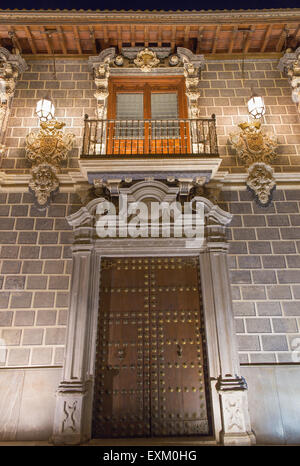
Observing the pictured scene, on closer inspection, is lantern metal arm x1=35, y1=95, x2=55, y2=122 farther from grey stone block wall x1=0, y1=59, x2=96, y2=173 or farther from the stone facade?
the stone facade

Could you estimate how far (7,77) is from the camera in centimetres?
A: 654

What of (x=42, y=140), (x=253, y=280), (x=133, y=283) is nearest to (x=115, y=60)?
(x=42, y=140)

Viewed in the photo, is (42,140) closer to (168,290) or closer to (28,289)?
(28,289)

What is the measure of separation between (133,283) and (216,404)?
219cm

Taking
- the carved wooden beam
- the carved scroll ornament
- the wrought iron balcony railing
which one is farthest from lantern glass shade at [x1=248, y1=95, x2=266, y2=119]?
the carved scroll ornament

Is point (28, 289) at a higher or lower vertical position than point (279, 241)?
lower

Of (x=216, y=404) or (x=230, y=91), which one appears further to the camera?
(x=230, y=91)

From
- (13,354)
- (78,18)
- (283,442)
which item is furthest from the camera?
Answer: (78,18)

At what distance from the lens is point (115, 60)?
6836 millimetres

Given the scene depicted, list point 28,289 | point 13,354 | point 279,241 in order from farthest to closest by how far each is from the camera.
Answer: point 279,241 → point 28,289 → point 13,354

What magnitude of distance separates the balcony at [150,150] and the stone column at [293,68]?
6.55 feet

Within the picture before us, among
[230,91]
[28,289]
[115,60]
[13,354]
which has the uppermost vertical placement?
[115,60]

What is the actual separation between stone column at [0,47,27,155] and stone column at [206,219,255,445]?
Answer: 181 inches

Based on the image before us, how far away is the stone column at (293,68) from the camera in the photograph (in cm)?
648
